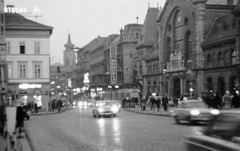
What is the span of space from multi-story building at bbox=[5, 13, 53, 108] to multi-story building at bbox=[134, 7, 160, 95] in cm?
2335

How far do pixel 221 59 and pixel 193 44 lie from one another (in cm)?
789

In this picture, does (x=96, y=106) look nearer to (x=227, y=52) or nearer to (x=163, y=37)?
(x=227, y=52)

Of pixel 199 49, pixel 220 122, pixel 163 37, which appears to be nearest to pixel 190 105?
pixel 220 122

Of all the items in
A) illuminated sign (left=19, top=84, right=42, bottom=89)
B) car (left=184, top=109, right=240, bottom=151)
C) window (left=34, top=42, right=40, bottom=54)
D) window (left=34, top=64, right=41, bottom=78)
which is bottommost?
car (left=184, top=109, right=240, bottom=151)

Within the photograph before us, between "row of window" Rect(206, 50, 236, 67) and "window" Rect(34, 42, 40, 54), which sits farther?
"window" Rect(34, 42, 40, 54)

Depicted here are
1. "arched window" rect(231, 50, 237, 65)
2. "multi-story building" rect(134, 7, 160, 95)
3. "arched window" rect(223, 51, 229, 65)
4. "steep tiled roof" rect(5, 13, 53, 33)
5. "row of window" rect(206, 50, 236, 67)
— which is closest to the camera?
"arched window" rect(231, 50, 237, 65)

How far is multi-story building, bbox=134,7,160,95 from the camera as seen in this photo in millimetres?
82750

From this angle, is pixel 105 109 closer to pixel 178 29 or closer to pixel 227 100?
pixel 227 100

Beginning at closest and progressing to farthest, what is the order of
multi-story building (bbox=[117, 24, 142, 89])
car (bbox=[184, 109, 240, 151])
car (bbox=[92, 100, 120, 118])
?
car (bbox=[184, 109, 240, 151]) < car (bbox=[92, 100, 120, 118]) < multi-story building (bbox=[117, 24, 142, 89])

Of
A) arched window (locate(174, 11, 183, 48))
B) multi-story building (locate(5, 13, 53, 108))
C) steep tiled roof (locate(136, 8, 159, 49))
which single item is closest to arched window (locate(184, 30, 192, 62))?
arched window (locate(174, 11, 183, 48))

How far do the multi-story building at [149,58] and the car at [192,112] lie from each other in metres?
53.7

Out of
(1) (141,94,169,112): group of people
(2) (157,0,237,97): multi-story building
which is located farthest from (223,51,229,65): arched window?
(1) (141,94,169,112): group of people

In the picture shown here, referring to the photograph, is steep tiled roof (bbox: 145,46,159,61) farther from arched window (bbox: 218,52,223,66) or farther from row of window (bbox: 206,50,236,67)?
arched window (bbox: 218,52,223,66)

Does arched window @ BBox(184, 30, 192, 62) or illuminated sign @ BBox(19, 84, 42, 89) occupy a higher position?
arched window @ BBox(184, 30, 192, 62)
